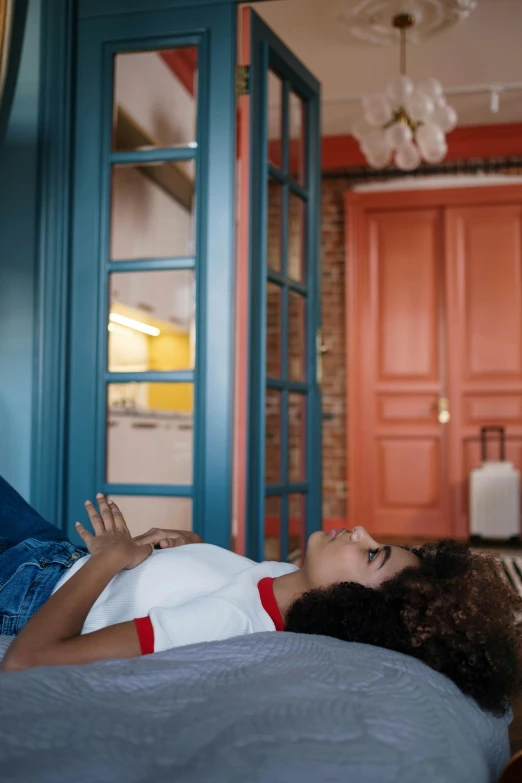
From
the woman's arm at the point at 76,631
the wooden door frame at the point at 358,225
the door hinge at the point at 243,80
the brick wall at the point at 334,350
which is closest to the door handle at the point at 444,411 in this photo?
the wooden door frame at the point at 358,225

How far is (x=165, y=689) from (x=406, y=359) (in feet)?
19.7

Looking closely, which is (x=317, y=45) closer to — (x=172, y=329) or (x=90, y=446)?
(x=172, y=329)

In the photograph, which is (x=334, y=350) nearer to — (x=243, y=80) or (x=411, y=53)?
(x=411, y=53)

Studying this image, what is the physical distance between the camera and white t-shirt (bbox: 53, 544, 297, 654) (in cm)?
121

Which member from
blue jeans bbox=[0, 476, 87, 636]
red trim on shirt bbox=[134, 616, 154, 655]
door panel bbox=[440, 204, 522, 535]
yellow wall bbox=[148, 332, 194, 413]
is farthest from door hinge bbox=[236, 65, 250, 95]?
door panel bbox=[440, 204, 522, 535]

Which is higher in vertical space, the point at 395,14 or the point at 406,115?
the point at 395,14

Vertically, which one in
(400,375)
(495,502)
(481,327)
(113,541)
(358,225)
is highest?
(358,225)

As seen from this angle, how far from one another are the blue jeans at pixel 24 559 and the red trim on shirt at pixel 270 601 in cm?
44

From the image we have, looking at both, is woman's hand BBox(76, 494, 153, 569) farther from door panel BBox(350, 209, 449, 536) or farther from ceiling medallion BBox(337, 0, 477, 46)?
door panel BBox(350, 209, 449, 536)

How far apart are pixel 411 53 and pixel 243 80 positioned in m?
2.71

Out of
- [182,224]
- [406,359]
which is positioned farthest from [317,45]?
[406,359]

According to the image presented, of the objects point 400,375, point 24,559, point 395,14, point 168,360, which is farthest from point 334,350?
point 24,559

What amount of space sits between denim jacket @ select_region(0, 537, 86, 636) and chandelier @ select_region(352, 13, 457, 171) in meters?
3.81

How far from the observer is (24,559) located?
166 centimetres
